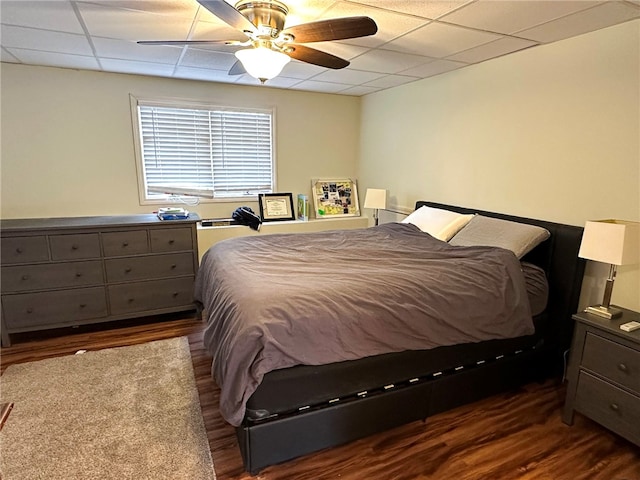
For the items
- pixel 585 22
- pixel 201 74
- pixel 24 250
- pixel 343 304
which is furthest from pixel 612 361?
pixel 24 250

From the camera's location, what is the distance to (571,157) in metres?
2.46

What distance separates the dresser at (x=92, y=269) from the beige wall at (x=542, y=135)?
2.45m

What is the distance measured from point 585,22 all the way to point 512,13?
0.51 m

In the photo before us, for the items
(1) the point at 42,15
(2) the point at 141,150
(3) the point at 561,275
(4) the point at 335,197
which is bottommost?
(3) the point at 561,275

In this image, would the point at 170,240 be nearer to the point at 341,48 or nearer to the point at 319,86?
the point at 341,48

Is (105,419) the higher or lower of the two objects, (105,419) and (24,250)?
the lower

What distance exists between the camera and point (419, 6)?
1952 millimetres

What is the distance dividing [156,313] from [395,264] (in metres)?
2.26

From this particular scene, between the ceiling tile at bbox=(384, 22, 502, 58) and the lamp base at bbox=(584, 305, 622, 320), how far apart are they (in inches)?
70.8

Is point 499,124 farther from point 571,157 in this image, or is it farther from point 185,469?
point 185,469

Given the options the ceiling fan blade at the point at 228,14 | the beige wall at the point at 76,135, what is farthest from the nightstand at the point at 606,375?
the beige wall at the point at 76,135

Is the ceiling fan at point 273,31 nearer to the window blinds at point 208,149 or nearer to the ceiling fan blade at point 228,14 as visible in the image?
the ceiling fan blade at point 228,14

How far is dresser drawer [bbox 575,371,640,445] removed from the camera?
1.86 m

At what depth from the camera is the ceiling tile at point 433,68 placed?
3.06 m
